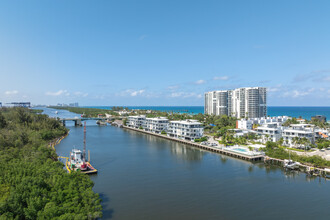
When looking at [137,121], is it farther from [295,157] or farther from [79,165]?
[295,157]

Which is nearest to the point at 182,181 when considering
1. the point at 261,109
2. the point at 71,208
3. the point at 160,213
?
the point at 160,213

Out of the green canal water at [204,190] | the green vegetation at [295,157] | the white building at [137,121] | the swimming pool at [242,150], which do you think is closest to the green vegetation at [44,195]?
the green canal water at [204,190]

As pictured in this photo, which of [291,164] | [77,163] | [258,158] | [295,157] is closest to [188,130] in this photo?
[258,158]

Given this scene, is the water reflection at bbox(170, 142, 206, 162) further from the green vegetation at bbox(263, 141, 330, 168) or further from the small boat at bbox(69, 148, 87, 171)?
the small boat at bbox(69, 148, 87, 171)

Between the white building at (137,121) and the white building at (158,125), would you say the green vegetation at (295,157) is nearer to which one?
the white building at (158,125)

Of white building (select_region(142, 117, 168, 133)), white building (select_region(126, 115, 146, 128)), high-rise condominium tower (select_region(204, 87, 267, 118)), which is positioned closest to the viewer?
white building (select_region(142, 117, 168, 133))

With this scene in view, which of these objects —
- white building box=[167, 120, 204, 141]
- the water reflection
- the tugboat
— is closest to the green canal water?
the water reflection
